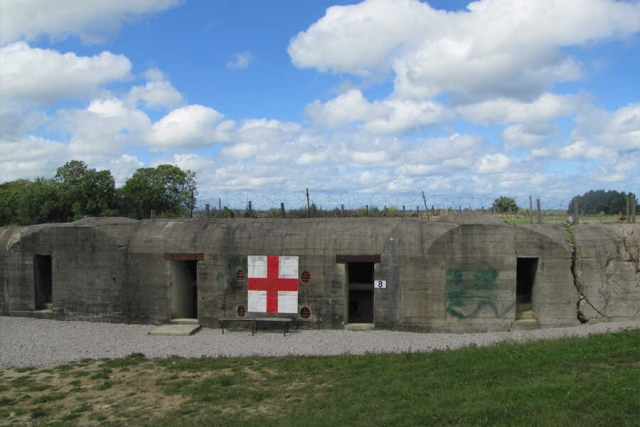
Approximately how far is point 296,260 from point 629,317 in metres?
8.81

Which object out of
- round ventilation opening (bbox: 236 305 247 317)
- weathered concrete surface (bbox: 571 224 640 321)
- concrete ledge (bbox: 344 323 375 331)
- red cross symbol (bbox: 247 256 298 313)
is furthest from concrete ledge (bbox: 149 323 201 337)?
weathered concrete surface (bbox: 571 224 640 321)

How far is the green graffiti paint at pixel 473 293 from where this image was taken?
13.0 meters

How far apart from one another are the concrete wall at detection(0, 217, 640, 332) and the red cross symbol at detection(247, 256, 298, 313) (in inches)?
9.1

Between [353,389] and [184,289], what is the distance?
8644mm

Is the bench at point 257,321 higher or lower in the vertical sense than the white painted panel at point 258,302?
lower

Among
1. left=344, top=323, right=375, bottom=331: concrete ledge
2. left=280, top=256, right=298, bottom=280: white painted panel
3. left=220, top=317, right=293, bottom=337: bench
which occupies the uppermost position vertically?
left=280, top=256, right=298, bottom=280: white painted panel

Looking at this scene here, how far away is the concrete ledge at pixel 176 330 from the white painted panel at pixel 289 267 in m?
2.79

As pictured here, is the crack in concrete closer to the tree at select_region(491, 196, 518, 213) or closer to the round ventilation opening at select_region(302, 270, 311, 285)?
the round ventilation opening at select_region(302, 270, 311, 285)

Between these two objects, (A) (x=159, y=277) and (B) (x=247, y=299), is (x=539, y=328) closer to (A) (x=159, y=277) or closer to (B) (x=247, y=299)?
(B) (x=247, y=299)

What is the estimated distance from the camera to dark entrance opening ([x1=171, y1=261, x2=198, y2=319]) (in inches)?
579

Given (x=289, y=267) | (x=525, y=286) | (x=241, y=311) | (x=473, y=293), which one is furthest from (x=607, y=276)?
(x=241, y=311)

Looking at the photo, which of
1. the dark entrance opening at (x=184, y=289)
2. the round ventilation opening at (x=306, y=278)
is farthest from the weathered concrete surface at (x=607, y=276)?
the dark entrance opening at (x=184, y=289)

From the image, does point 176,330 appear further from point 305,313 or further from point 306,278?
point 306,278

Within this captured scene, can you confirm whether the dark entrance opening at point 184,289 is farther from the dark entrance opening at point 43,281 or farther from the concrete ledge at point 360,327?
the concrete ledge at point 360,327
